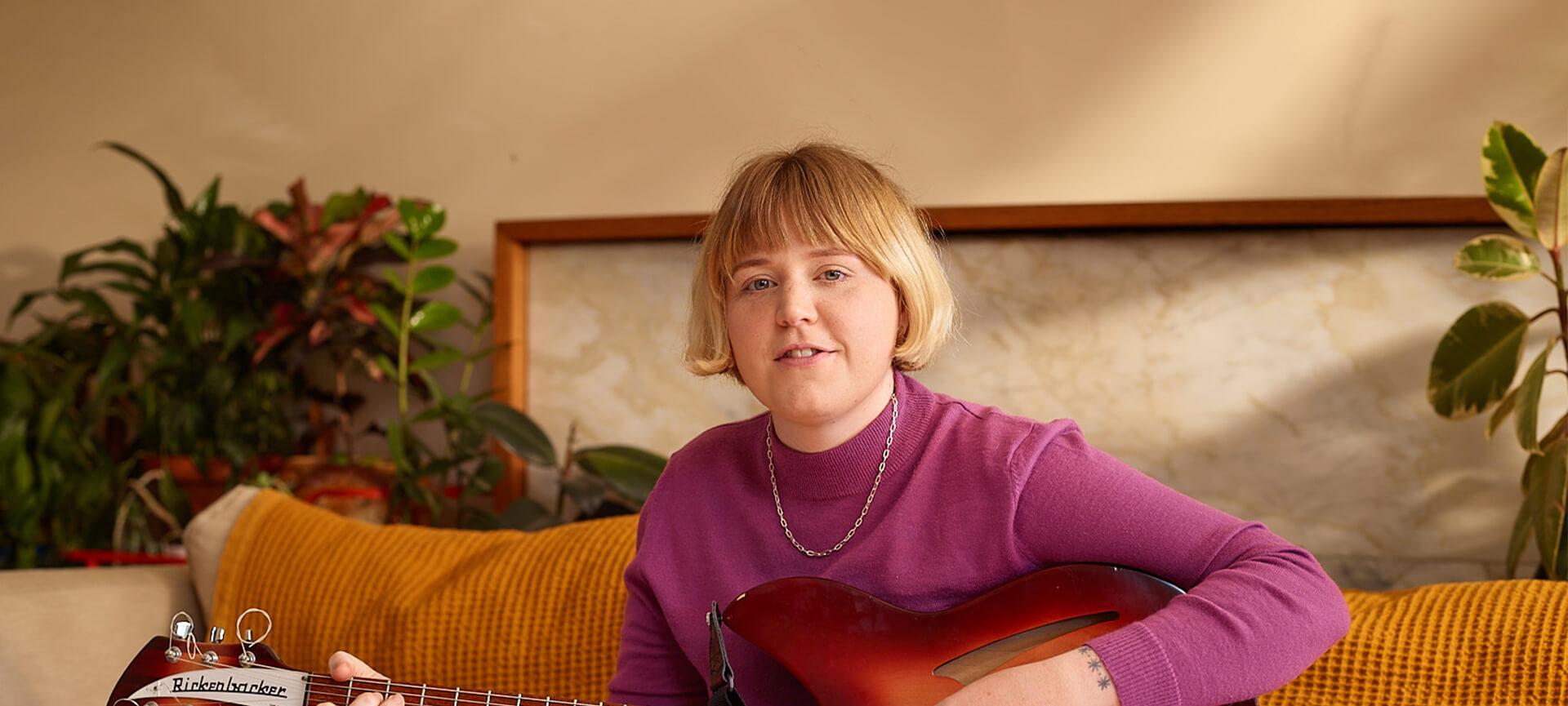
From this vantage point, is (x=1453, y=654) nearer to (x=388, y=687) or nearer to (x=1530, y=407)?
(x=1530, y=407)

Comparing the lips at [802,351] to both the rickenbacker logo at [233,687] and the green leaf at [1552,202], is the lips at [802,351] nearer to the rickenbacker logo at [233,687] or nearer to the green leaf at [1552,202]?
the rickenbacker logo at [233,687]

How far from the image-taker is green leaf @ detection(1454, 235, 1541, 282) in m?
1.60

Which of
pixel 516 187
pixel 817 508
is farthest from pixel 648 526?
pixel 516 187

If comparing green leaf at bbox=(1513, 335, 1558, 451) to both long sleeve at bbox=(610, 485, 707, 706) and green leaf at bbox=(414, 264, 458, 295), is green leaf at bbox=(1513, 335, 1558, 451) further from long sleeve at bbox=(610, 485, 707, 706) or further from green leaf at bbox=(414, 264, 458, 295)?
green leaf at bbox=(414, 264, 458, 295)

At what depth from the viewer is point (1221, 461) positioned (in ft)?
6.42

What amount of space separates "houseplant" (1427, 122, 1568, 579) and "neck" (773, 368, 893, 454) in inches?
33.3

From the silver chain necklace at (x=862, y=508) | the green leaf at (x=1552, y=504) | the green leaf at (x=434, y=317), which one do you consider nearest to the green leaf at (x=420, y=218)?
the green leaf at (x=434, y=317)

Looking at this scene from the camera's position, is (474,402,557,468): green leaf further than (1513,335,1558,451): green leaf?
Yes

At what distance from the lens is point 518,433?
82.1 inches

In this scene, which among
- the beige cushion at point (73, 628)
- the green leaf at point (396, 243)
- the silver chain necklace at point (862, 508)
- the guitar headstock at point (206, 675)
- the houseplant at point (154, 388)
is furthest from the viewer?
the houseplant at point (154, 388)

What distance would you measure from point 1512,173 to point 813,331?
1013mm

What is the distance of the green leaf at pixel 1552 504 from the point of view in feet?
5.14

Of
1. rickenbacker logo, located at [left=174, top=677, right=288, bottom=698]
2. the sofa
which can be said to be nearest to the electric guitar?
rickenbacker logo, located at [left=174, top=677, right=288, bottom=698]

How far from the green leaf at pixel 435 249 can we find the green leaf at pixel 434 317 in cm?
9
